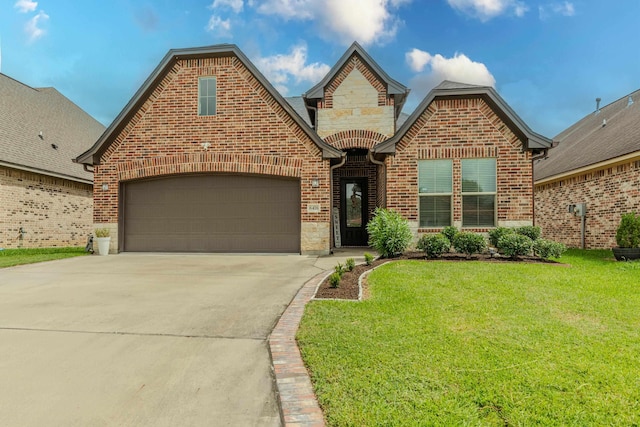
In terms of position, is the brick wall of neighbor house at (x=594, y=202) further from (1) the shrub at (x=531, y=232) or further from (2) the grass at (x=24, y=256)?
(2) the grass at (x=24, y=256)

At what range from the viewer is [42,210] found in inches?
605

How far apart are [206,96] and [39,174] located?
27.1 feet

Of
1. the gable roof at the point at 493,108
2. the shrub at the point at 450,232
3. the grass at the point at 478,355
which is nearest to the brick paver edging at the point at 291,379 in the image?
the grass at the point at 478,355

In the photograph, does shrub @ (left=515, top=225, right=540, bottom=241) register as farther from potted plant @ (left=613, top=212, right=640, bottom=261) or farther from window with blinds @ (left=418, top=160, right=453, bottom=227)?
potted plant @ (left=613, top=212, right=640, bottom=261)

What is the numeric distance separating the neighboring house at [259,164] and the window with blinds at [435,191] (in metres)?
0.03

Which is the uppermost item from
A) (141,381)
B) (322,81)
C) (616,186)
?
(322,81)

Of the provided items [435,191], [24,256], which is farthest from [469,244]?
[24,256]

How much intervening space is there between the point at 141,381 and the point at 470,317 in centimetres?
366

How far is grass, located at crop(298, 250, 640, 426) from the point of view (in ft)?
8.34

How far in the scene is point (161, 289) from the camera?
6.72 metres

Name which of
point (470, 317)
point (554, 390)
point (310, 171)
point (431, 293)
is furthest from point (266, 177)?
point (554, 390)

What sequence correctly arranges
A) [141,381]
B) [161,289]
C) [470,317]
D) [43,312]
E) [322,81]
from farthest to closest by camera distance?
[322,81]
[161,289]
[43,312]
[470,317]
[141,381]

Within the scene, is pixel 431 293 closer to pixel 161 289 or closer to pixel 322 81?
pixel 161 289

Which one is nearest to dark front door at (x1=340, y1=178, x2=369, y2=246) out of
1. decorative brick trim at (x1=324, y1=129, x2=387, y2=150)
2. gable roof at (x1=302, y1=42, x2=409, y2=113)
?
decorative brick trim at (x1=324, y1=129, x2=387, y2=150)
